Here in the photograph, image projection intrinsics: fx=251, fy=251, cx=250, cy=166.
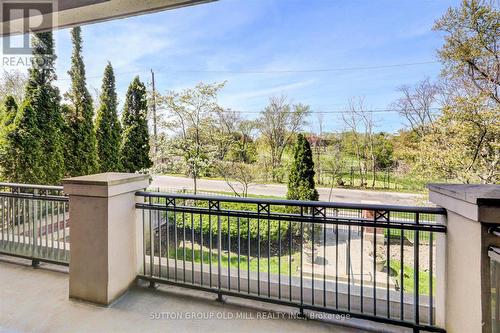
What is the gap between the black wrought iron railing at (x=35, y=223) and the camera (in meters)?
2.41

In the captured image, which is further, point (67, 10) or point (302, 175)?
point (302, 175)

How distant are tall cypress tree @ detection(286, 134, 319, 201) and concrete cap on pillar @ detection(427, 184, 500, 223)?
720 centimetres

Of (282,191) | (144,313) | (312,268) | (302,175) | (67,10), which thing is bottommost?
(282,191)

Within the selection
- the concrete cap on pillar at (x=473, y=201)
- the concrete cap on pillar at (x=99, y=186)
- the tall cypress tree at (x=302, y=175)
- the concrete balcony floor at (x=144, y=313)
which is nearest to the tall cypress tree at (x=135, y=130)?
the tall cypress tree at (x=302, y=175)

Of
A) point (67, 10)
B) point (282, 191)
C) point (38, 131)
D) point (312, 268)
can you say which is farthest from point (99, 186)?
point (282, 191)

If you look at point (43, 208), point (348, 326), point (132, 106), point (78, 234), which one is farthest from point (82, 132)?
point (348, 326)

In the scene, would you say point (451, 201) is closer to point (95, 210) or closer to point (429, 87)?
point (95, 210)

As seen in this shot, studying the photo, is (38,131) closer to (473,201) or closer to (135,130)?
(135,130)

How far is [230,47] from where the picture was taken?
13508 millimetres

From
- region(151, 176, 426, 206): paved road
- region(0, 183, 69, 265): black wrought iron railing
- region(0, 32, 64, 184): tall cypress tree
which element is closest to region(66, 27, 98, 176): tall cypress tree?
region(0, 32, 64, 184): tall cypress tree

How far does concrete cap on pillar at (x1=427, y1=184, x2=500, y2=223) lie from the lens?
1.17m

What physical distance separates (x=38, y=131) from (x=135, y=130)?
Result: 11.7ft

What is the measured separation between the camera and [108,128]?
1043 centimetres

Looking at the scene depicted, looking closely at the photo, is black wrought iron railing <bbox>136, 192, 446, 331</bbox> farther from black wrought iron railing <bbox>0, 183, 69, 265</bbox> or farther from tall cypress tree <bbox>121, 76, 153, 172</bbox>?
tall cypress tree <bbox>121, 76, 153, 172</bbox>
